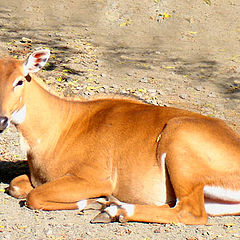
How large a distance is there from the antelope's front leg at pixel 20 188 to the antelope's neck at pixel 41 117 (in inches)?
19.2

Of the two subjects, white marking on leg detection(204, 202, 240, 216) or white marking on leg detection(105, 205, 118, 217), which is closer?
white marking on leg detection(105, 205, 118, 217)

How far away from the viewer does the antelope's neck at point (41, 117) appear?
681 cm

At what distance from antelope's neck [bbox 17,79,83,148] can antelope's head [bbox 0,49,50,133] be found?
0.09 metres

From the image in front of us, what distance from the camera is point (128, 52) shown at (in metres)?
14.6

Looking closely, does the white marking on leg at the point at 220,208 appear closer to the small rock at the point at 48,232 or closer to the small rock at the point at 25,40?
the small rock at the point at 48,232

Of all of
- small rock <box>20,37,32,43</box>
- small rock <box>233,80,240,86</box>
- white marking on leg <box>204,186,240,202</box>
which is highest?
white marking on leg <box>204,186,240,202</box>

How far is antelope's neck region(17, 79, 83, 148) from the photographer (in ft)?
22.4

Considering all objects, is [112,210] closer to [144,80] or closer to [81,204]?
[81,204]

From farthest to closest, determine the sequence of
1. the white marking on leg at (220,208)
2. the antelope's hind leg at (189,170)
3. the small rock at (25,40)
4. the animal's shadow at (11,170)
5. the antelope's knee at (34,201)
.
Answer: the small rock at (25,40) < the animal's shadow at (11,170) < the antelope's knee at (34,201) < the white marking on leg at (220,208) < the antelope's hind leg at (189,170)

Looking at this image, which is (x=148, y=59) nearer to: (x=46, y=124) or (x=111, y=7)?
(x=111, y=7)

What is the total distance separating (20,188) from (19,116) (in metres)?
0.90

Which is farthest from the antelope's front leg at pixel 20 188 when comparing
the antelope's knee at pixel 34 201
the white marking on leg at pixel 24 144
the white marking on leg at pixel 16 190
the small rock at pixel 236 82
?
the small rock at pixel 236 82

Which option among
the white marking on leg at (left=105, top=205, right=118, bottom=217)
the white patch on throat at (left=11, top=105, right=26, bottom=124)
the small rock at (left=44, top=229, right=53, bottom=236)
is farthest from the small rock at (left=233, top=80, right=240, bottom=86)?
the small rock at (left=44, top=229, right=53, bottom=236)

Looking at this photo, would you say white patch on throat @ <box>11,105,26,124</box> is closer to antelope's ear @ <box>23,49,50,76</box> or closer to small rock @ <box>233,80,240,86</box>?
antelope's ear @ <box>23,49,50,76</box>
